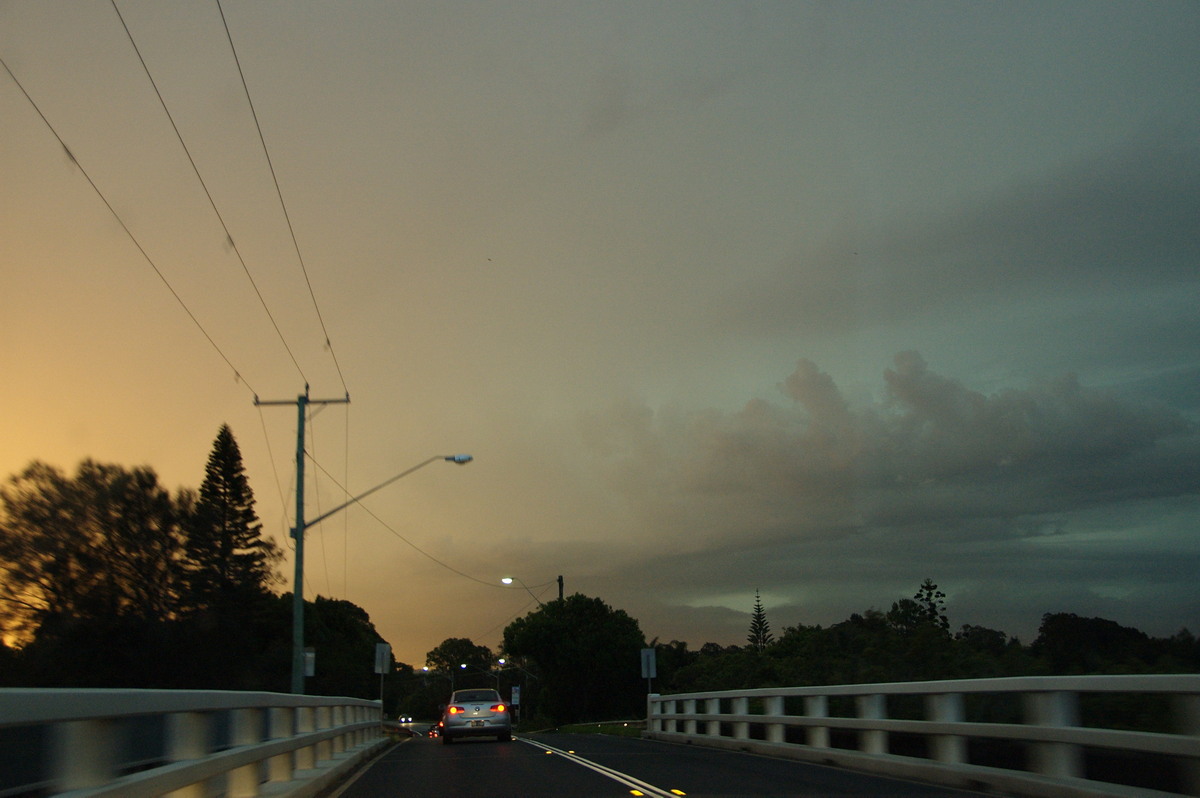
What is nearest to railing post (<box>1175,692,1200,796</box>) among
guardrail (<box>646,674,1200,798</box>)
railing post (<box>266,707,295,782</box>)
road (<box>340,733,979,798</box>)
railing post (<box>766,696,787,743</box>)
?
guardrail (<box>646,674,1200,798</box>)

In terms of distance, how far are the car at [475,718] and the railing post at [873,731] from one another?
1702 cm

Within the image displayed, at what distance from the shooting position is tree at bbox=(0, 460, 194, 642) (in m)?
52.2

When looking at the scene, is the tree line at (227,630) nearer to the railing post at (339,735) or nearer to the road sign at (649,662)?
Result: the road sign at (649,662)

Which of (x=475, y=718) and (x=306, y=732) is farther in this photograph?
(x=475, y=718)

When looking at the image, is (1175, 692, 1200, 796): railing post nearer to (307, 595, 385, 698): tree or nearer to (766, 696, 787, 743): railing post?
(766, 696, 787, 743): railing post

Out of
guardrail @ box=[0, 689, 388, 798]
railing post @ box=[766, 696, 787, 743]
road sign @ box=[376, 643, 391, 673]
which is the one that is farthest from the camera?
road sign @ box=[376, 643, 391, 673]

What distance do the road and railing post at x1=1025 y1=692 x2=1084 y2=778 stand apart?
1.23m

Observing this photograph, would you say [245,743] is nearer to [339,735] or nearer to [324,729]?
[324,729]

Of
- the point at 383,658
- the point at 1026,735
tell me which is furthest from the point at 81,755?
the point at 383,658

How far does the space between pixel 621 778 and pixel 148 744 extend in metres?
8.92

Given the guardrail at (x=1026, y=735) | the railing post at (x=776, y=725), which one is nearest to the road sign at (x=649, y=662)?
the railing post at (x=776, y=725)

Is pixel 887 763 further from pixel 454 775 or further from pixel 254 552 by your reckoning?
pixel 254 552

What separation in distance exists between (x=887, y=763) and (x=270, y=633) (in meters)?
80.5

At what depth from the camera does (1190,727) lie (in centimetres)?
815
